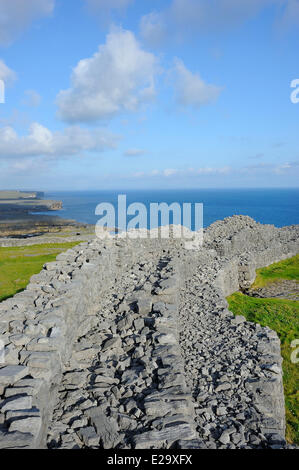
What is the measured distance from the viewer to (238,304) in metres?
16.7

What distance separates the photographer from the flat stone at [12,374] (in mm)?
4719

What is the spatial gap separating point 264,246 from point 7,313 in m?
24.7

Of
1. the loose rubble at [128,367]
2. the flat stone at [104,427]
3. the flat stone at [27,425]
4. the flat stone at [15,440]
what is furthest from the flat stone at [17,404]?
the flat stone at [104,427]

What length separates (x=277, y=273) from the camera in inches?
954

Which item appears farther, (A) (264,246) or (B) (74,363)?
(A) (264,246)

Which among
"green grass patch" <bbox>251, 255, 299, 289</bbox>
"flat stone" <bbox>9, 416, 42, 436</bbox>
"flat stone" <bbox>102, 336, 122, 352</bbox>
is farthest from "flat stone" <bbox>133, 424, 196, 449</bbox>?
"green grass patch" <bbox>251, 255, 299, 289</bbox>

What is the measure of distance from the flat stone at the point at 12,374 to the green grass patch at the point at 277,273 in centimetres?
1870

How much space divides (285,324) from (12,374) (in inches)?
507

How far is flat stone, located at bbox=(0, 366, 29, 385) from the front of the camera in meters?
4.72

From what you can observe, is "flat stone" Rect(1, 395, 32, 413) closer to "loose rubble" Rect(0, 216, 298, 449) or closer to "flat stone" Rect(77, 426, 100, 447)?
"loose rubble" Rect(0, 216, 298, 449)

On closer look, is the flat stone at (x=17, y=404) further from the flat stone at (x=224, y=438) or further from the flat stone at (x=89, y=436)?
the flat stone at (x=224, y=438)
